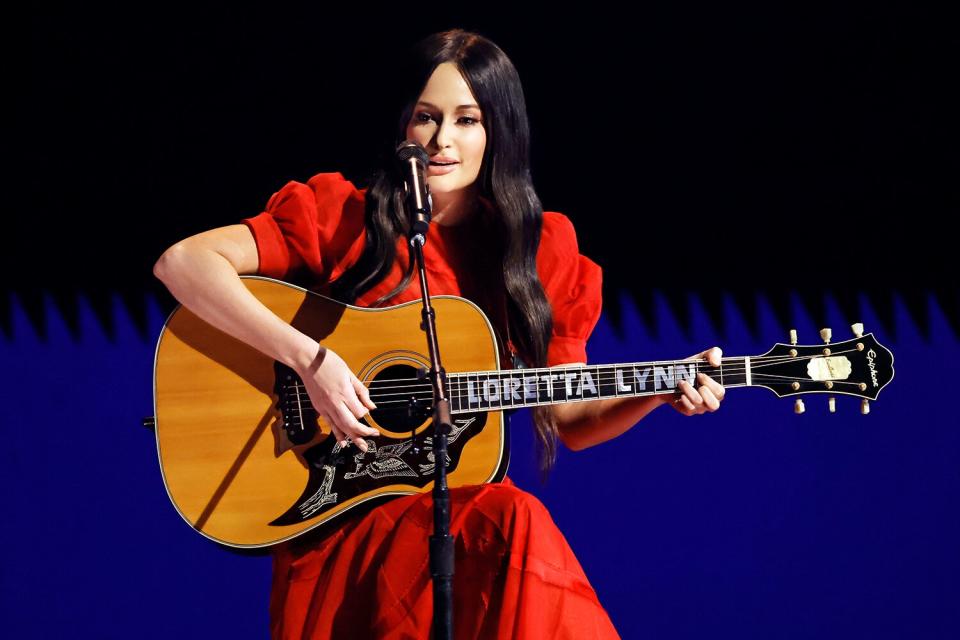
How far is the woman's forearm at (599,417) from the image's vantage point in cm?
222

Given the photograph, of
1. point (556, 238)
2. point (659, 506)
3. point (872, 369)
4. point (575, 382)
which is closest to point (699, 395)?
point (575, 382)

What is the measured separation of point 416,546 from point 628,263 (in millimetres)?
1745

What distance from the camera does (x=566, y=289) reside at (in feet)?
7.80

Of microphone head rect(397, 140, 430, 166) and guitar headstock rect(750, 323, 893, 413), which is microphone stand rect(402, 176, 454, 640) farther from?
guitar headstock rect(750, 323, 893, 413)

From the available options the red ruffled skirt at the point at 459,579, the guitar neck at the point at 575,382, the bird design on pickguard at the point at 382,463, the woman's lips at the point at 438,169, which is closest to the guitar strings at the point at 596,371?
the guitar neck at the point at 575,382

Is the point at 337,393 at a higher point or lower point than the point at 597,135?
lower

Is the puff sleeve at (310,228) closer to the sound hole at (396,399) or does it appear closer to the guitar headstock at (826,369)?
the sound hole at (396,399)

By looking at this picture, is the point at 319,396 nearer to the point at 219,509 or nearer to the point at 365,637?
the point at 219,509

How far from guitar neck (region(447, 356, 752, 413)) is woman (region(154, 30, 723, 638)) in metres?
0.05

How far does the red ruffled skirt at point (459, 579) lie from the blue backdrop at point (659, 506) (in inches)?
42.4

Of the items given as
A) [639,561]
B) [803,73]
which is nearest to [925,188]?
[803,73]

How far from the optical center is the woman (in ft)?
5.87

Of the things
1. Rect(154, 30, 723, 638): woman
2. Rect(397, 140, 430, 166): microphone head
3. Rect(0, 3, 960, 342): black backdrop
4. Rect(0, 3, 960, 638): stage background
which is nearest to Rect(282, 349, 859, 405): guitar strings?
Rect(154, 30, 723, 638): woman

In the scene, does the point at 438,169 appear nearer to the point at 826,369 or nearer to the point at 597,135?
the point at 826,369
